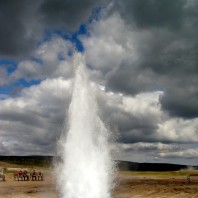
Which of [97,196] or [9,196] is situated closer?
[97,196]

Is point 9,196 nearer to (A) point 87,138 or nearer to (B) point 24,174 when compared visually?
(A) point 87,138

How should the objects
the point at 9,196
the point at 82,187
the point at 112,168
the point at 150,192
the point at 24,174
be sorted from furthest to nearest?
the point at 24,174
the point at 150,192
the point at 9,196
the point at 112,168
the point at 82,187

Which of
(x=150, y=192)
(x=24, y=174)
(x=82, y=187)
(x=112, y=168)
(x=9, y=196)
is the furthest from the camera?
(x=24, y=174)

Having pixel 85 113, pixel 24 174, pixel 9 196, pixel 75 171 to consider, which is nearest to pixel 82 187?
pixel 75 171

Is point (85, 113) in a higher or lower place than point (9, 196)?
higher

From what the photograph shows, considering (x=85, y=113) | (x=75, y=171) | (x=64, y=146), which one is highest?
(x=85, y=113)

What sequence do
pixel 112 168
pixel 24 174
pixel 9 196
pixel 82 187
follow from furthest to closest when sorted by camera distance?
pixel 24 174 → pixel 9 196 → pixel 112 168 → pixel 82 187

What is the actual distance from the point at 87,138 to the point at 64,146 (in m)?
1.59

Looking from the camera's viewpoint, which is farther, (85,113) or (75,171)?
(85,113)

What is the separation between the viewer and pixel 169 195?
29.6m

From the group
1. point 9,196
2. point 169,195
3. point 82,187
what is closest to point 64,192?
point 82,187

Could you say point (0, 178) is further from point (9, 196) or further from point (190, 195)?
point (190, 195)

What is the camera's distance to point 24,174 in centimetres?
5338

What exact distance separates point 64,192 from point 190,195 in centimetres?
1143
